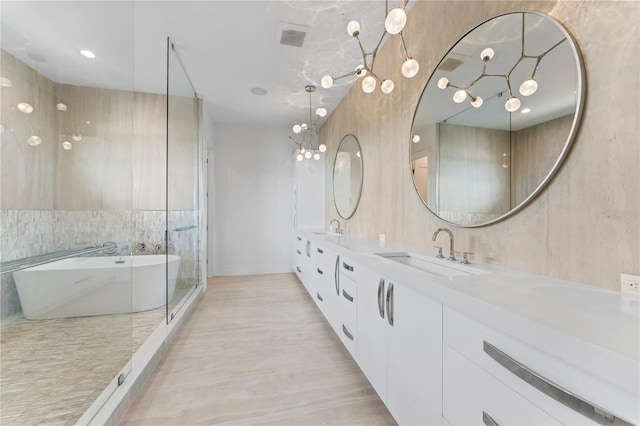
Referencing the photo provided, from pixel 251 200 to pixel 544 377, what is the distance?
4.88m

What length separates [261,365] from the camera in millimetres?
2119

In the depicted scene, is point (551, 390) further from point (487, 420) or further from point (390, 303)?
point (390, 303)

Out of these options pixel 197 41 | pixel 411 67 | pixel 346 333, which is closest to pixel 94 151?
pixel 197 41

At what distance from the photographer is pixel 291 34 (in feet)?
7.85

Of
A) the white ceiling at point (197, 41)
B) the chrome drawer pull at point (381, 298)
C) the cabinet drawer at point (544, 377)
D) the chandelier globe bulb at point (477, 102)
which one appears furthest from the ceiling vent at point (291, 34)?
the cabinet drawer at point (544, 377)

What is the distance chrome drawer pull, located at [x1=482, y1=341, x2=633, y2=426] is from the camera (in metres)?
0.56

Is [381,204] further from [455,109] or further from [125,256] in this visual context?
[125,256]

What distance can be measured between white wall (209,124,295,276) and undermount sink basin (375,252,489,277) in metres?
3.58

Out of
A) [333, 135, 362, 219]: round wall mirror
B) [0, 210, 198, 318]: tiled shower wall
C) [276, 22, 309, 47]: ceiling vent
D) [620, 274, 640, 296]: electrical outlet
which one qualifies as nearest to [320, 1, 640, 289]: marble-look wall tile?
[620, 274, 640, 296]: electrical outlet

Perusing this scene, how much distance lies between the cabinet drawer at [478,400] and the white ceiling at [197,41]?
2.35 meters

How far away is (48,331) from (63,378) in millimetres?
286

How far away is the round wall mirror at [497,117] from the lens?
1.13 meters

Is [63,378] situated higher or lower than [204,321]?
higher

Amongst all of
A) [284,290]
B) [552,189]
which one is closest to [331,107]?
[284,290]
